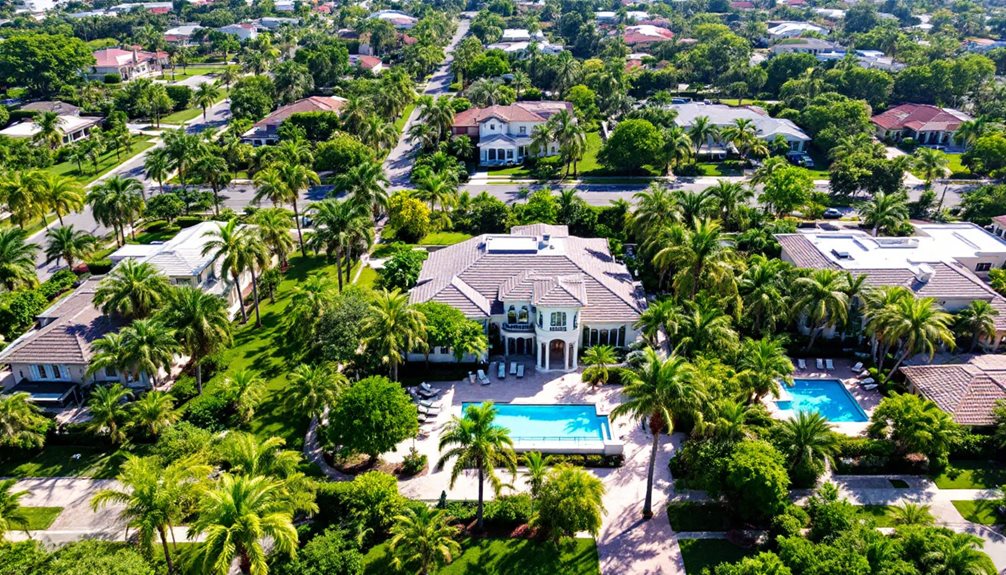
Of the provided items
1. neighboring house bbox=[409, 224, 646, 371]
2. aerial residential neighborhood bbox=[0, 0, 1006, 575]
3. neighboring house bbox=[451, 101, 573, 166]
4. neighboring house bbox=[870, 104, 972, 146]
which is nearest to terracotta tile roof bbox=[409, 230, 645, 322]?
neighboring house bbox=[409, 224, 646, 371]

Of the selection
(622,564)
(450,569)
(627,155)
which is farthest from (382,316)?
(627,155)

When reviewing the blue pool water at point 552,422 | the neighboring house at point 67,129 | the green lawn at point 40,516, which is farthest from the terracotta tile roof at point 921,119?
the neighboring house at point 67,129

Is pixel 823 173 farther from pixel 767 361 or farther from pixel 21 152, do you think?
pixel 21 152

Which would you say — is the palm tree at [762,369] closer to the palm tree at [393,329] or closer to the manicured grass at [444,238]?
the palm tree at [393,329]

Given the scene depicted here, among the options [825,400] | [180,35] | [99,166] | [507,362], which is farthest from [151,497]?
[180,35]

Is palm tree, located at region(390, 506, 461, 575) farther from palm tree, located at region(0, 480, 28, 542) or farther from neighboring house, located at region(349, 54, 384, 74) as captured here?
neighboring house, located at region(349, 54, 384, 74)

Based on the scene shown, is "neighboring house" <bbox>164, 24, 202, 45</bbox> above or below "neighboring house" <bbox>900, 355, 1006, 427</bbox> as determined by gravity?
above
